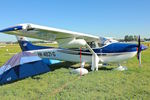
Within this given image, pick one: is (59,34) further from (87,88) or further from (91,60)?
(87,88)

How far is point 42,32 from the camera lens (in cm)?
611

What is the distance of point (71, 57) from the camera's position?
326 inches

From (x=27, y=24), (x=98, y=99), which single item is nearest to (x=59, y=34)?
(x=27, y=24)

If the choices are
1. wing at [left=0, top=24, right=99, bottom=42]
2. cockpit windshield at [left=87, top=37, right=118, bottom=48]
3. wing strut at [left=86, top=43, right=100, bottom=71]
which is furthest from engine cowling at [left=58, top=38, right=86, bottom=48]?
cockpit windshield at [left=87, top=37, right=118, bottom=48]

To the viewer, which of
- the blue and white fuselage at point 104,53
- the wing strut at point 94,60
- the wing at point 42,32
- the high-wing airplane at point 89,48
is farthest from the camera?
the wing strut at point 94,60

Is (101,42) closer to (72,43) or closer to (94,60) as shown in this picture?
(94,60)

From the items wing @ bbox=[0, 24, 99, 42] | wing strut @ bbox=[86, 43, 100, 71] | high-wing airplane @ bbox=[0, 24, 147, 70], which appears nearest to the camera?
wing @ bbox=[0, 24, 99, 42]

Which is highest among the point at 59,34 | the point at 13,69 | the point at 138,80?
the point at 59,34

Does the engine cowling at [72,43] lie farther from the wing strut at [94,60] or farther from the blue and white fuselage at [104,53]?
the blue and white fuselage at [104,53]

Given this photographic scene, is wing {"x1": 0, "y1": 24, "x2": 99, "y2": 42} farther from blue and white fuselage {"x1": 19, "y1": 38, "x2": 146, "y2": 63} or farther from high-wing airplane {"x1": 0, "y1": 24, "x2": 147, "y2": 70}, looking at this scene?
blue and white fuselage {"x1": 19, "y1": 38, "x2": 146, "y2": 63}

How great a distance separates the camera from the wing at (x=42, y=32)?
16.6 ft

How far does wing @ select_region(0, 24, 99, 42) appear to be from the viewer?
200 inches

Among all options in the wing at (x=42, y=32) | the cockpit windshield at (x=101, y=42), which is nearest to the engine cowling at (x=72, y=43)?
the wing at (x=42, y=32)

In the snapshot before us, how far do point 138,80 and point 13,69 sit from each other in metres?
5.23
